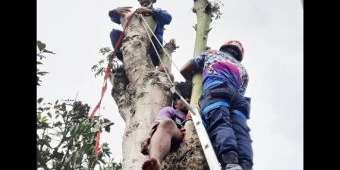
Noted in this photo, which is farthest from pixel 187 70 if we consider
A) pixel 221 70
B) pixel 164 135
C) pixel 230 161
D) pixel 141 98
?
pixel 230 161

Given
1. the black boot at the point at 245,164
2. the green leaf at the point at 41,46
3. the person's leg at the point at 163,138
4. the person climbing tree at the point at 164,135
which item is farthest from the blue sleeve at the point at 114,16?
the black boot at the point at 245,164

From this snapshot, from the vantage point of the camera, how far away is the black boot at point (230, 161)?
3.37 m

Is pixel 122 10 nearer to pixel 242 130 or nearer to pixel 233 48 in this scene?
pixel 233 48

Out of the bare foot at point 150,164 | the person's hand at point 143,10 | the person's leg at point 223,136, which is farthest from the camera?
the person's hand at point 143,10

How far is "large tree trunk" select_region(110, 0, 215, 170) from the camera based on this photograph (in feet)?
11.7

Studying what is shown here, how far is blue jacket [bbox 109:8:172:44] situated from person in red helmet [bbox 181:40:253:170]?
1.19 m

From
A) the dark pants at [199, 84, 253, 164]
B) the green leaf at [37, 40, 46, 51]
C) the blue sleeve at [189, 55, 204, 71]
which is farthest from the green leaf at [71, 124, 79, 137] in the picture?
the dark pants at [199, 84, 253, 164]

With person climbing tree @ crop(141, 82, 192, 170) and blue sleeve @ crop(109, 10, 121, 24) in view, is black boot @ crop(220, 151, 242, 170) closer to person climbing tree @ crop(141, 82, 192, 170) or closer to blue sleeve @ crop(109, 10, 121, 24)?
person climbing tree @ crop(141, 82, 192, 170)

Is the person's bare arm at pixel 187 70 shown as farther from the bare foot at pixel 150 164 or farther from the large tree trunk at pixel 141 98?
the bare foot at pixel 150 164

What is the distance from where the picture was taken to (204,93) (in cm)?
412

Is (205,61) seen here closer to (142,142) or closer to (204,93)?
(204,93)

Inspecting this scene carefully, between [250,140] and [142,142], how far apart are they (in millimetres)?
902
